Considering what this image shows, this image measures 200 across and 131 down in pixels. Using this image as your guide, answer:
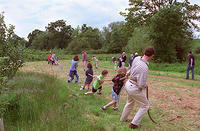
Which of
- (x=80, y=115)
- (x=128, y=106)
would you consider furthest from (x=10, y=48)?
(x=128, y=106)

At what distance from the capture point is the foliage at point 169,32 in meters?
23.0

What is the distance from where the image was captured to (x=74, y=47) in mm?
65938

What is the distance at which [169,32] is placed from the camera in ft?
76.2

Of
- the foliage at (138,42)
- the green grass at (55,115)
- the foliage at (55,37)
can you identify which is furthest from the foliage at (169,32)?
the foliage at (55,37)

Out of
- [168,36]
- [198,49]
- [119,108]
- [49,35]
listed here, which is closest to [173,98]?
[119,108]

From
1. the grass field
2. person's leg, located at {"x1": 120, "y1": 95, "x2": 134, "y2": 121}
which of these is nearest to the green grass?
the grass field

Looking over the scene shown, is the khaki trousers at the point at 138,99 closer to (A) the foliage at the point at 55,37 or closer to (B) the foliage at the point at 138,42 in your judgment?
(B) the foliage at the point at 138,42

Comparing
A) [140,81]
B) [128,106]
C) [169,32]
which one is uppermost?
[169,32]

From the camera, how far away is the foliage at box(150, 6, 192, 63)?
75.6 ft

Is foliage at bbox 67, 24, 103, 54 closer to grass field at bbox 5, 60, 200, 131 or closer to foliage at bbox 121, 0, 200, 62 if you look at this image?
foliage at bbox 121, 0, 200, 62

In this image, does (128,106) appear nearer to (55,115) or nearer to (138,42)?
(55,115)

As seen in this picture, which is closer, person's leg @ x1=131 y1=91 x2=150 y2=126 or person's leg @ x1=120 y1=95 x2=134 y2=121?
person's leg @ x1=131 y1=91 x2=150 y2=126

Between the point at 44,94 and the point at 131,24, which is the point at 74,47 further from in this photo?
the point at 44,94

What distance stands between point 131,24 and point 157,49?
985 centimetres
